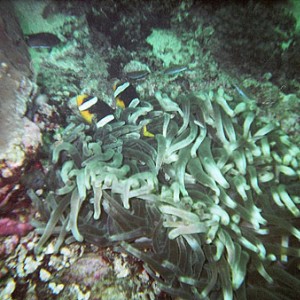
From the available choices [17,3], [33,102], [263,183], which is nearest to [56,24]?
[17,3]

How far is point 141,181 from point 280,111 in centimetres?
205

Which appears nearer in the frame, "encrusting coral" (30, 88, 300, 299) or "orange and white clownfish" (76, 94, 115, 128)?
"encrusting coral" (30, 88, 300, 299)

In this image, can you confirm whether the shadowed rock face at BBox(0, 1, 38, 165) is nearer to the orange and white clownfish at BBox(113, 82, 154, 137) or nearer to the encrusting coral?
the encrusting coral

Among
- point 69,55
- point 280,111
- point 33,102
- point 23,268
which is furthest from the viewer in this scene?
point 69,55

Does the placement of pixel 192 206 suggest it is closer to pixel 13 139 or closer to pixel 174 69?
Result: pixel 13 139

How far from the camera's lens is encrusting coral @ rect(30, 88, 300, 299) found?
6.00 ft

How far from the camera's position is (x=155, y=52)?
14.4 ft

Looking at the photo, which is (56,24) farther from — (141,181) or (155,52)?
(141,181)

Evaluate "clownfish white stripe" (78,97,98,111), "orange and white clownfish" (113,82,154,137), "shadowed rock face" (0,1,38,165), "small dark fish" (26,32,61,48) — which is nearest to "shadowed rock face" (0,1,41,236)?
"shadowed rock face" (0,1,38,165)

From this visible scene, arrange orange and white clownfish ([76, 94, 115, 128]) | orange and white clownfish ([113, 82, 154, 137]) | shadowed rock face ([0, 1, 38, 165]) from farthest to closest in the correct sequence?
orange and white clownfish ([113, 82, 154, 137])
orange and white clownfish ([76, 94, 115, 128])
shadowed rock face ([0, 1, 38, 165])

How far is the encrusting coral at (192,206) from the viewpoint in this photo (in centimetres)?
183

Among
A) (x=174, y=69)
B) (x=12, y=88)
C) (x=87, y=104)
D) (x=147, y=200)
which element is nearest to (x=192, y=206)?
(x=147, y=200)

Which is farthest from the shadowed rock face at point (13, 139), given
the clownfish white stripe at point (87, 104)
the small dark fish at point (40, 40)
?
the small dark fish at point (40, 40)

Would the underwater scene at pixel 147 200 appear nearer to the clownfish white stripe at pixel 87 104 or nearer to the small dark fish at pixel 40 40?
the clownfish white stripe at pixel 87 104
